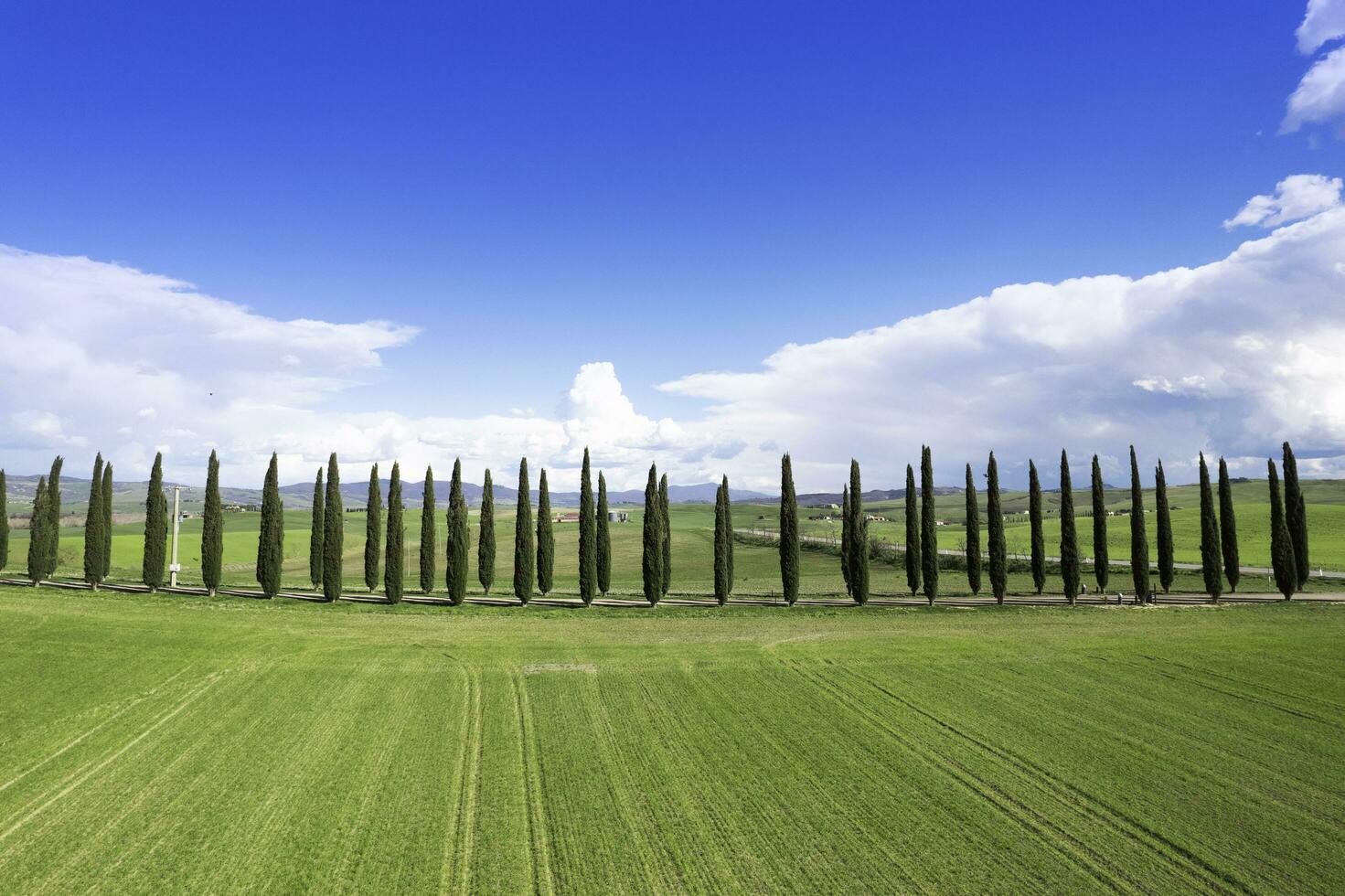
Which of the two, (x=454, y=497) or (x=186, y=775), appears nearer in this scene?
(x=186, y=775)

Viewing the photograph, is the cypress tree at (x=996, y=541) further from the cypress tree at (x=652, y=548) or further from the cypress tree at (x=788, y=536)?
the cypress tree at (x=652, y=548)

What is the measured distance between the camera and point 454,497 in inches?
2488

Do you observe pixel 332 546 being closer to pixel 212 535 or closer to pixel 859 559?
pixel 212 535

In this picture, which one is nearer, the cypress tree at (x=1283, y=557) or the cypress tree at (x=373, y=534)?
the cypress tree at (x=1283, y=557)

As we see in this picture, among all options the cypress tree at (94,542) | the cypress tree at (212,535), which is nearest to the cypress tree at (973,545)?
the cypress tree at (212,535)

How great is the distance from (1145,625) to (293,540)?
105813 millimetres

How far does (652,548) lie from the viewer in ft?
192

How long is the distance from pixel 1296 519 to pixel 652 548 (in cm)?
5364

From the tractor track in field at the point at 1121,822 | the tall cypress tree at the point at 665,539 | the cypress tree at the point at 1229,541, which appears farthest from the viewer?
the tall cypress tree at the point at 665,539

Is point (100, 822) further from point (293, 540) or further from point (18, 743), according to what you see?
point (293, 540)


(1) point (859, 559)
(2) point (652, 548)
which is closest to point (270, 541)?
(2) point (652, 548)

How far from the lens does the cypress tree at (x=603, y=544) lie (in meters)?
61.7

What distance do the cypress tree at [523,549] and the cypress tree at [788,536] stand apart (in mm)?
15815

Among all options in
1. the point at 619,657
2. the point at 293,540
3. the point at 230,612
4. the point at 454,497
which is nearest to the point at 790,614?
the point at 619,657
